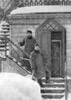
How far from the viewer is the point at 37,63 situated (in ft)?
60.2

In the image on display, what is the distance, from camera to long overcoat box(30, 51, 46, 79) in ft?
59.5

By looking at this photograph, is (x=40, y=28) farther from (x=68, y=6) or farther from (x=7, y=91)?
(x=7, y=91)

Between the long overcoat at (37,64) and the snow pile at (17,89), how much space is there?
20.2ft

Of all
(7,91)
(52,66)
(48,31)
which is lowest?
(52,66)

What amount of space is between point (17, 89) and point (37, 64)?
7.15 m

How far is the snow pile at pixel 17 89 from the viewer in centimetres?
1109

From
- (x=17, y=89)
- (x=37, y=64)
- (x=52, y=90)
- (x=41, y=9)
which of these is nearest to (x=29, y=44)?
(x=37, y=64)

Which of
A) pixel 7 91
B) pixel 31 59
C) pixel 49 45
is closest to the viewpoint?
pixel 7 91

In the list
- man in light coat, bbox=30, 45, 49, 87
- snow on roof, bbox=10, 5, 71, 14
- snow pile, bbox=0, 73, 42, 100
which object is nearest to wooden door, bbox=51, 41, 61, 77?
snow on roof, bbox=10, 5, 71, 14

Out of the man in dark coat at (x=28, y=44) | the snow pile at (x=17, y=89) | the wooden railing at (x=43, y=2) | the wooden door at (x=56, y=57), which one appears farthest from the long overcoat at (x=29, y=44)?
the snow pile at (x=17, y=89)

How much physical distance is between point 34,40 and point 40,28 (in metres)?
1.70

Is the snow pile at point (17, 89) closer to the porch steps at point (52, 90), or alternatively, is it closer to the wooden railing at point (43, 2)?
the porch steps at point (52, 90)

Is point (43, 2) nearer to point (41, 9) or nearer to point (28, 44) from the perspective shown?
point (41, 9)

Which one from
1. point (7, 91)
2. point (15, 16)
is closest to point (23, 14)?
point (15, 16)
